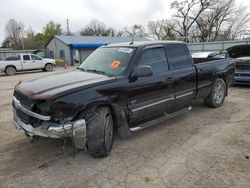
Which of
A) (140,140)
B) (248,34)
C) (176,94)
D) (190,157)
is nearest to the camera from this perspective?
(190,157)

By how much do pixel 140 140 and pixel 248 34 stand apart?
3975cm

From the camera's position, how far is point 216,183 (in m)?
2.84

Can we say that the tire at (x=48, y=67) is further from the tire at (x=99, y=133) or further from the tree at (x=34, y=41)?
the tree at (x=34, y=41)

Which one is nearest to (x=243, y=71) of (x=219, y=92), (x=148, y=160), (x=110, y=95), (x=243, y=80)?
(x=243, y=80)

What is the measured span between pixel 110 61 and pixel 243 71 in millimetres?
6659

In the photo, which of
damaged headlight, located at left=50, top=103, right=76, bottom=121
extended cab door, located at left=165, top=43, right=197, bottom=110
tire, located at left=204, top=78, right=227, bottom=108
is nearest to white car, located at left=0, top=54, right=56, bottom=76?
tire, located at left=204, top=78, right=227, bottom=108

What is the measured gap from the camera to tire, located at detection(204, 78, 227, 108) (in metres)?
6.00

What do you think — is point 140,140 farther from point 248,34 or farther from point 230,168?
point 248,34

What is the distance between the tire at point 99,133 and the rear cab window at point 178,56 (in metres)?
1.93

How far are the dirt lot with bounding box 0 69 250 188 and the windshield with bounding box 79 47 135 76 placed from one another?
1367 millimetres

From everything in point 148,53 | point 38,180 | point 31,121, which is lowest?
point 38,180

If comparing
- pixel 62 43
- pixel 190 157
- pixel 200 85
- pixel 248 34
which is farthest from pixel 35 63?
pixel 248 34

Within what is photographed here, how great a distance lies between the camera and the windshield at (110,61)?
3.93 m

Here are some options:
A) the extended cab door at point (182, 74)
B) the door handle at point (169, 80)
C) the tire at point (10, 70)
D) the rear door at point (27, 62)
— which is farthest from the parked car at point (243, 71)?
the tire at point (10, 70)
